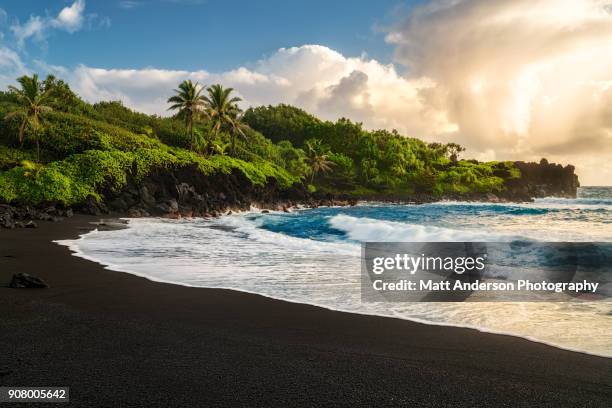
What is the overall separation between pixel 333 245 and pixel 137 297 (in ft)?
36.7

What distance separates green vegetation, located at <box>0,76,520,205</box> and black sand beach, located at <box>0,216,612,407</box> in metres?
26.9

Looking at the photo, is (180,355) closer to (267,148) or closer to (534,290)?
(534,290)

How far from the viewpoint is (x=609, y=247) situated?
49.4ft

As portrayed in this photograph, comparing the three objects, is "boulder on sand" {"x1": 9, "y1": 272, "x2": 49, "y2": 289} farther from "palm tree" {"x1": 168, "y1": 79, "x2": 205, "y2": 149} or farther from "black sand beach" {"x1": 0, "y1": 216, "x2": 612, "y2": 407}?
"palm tree" {"x1": 168, "y1": 79, "x2": 205, "y2": 149}

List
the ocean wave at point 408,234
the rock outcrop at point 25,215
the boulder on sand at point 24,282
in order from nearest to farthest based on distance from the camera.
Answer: the boulder on sand at point 24,282
the ocean wave at point 408,234
the rock outcrop at point 25,215

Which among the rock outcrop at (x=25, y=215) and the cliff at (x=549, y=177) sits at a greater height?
the cliff at (x=549, y=177)

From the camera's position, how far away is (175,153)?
135 feet

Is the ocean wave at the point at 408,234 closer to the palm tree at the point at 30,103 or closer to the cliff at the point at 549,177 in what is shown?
the palm tree at the point at 30,103

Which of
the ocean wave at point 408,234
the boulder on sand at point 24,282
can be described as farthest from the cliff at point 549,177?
the boulder on sand at point 24,282

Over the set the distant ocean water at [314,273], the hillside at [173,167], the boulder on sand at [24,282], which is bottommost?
the distant ocean water at [314,273]

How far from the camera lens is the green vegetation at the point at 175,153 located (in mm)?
31328

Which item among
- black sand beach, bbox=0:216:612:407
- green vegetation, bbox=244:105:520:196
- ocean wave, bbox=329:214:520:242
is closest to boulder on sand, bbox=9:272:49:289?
black sand beach, bbox=0:216:612:407

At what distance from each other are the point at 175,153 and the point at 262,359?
39.4 m

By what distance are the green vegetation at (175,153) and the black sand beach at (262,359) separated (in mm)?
26858
